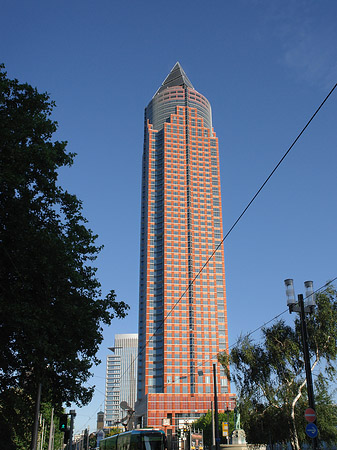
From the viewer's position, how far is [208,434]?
109062 millimetres

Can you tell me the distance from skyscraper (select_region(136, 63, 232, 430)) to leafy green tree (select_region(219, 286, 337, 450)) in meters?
96.5

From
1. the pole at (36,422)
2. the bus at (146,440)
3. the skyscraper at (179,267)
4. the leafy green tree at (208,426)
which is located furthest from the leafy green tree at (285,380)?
the skyscraper at (179,267)

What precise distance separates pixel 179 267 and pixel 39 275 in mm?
141148

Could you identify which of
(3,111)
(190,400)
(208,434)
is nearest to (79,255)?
(3,111)

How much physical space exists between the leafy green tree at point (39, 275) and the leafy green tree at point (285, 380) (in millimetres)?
15364

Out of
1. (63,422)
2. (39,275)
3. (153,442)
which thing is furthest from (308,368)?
(153,442)

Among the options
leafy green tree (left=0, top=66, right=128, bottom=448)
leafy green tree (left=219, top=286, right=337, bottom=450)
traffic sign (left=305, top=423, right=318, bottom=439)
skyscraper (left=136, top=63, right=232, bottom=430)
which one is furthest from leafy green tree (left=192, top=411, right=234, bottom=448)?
traffic sign (left=305, top=423, right=318, bottom=439)

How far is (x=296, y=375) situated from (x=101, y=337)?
1715 centimetres

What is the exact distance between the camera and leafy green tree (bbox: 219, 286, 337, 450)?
3225cm

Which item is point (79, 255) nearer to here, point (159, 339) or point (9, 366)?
point (9, 366)

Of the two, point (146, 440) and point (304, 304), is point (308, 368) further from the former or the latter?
point (146, 440)

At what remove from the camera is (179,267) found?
531 ft

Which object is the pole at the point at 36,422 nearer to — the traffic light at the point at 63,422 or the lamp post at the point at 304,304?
the traffic light at the point at 63,422

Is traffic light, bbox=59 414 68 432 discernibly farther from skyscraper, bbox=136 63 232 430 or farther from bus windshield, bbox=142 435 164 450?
skyscraper, bbox=136 63 232 430
